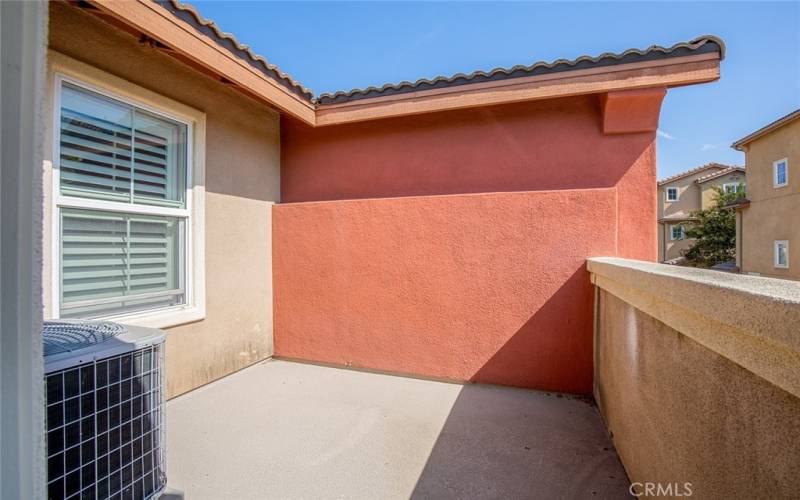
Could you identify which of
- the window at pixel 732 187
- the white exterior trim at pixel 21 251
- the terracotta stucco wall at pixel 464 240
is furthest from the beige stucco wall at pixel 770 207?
the window at pixel 732 187

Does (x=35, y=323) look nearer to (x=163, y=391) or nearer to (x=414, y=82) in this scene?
(x=163, y=391)

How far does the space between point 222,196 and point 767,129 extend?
14775 millimetres

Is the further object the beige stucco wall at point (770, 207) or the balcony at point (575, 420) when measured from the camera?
the beige stucco wall at point (770, 207)

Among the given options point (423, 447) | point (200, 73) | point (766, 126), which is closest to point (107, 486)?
point (423, 447)

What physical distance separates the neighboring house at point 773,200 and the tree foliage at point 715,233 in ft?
45.4

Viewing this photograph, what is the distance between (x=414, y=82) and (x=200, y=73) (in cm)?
283

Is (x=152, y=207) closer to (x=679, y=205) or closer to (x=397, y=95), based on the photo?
(x=397, y=95)

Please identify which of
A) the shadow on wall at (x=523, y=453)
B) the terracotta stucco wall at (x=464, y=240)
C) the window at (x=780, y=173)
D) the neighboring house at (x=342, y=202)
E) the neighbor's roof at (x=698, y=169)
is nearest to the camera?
the shadow on wall at (x=523, y=453)

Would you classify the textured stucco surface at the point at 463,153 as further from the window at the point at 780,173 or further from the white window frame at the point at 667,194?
the white window frame at the point at 667,194

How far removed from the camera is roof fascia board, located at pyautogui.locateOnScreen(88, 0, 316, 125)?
310cm

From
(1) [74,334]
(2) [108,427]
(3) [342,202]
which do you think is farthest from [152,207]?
(2) [108,427]

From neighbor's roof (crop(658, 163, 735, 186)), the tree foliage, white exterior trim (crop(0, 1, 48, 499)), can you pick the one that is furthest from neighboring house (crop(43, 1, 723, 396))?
neighbor's roof (crop(658, 163, 735, 186))

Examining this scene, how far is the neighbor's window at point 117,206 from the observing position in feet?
11.4

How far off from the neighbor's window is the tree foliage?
3168 centimetres
